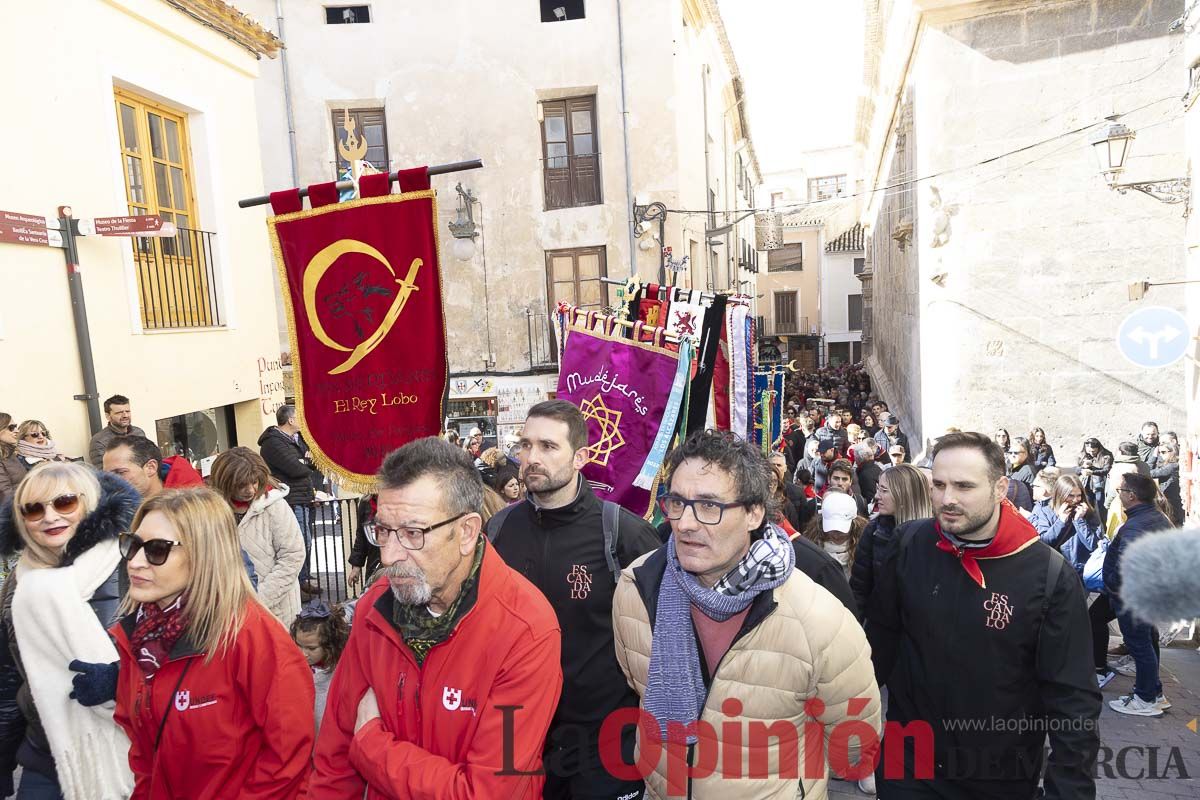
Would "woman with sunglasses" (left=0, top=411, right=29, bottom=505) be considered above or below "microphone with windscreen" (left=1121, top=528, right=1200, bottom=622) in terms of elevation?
below

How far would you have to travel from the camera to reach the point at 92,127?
24.5 feet

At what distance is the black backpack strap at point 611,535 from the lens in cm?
311

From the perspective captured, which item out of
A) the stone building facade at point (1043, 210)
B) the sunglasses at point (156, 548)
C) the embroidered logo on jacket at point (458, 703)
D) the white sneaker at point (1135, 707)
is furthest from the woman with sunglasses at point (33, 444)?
the stone building facade at point (1043, 210)

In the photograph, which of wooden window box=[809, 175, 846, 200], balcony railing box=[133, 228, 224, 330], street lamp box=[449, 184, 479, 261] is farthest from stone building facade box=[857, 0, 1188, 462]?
wooden window box=[809, 175, 846, 200]

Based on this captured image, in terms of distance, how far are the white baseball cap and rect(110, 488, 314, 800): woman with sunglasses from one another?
3647 millimetres

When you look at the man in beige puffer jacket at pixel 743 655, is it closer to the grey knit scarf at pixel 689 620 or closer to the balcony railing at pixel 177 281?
the grey knit scarf at pixel 689 620

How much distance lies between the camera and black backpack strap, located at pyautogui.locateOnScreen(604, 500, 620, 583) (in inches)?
122

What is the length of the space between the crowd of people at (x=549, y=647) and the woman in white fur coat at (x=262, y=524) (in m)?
0.89

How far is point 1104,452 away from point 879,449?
2432 mm

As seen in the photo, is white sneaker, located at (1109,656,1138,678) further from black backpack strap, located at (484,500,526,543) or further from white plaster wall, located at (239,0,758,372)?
white plaster wall, located at (239,0,758,372)

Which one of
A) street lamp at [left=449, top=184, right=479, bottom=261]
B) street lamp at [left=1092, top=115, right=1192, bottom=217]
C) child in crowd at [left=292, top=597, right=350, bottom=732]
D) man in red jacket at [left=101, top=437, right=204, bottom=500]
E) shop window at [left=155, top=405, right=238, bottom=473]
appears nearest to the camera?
child in crowd at [left=292, top=597, right=350, bottom=732]

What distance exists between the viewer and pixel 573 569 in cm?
311

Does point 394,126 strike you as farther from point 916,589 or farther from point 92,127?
point 916,589

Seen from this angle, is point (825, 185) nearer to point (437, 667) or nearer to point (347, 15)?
point (347, 15)
